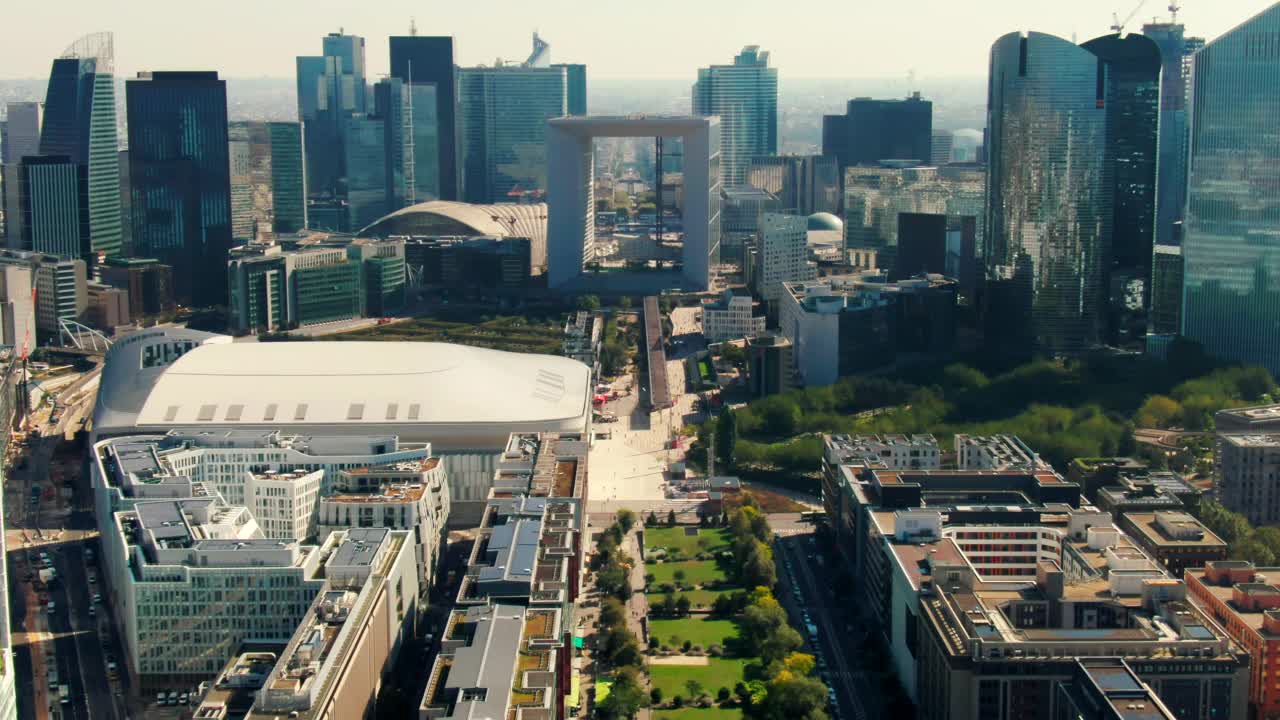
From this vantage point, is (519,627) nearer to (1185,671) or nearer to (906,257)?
(1185,671)

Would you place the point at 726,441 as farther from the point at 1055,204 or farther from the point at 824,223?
the point at 824,223

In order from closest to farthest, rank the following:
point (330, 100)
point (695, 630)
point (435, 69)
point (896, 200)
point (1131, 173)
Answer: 1. point (695, 630)
2. point (1131, 173)
3. point (896, 200)
4. point (435, 69)
5. point (330, 100)

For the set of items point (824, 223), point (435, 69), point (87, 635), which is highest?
point (435, 69)

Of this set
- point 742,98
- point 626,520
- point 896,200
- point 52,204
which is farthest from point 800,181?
point 626,520

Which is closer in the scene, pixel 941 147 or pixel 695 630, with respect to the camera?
pixel 695 630

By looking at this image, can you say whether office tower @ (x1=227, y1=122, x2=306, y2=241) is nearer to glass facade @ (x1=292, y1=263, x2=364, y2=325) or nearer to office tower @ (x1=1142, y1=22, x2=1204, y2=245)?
glass facade @ (x1=292, y1=263, x2=364, y2=325)

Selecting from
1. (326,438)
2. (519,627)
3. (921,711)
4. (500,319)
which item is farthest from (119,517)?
(500,319)

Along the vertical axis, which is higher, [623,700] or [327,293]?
[327,293]

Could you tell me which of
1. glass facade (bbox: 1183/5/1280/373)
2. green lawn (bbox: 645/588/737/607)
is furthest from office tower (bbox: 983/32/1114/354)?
green lawn (bbox: 645/588/737/607)
